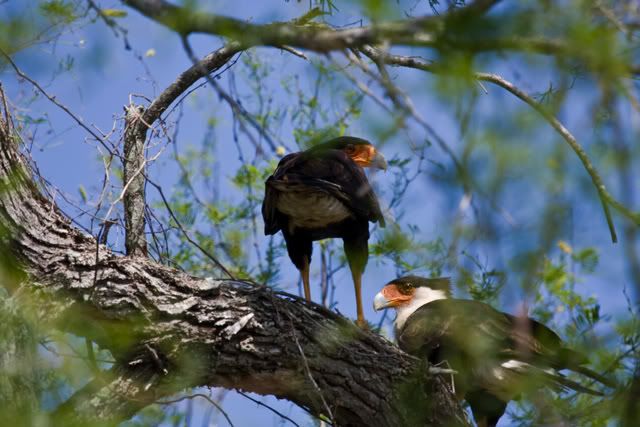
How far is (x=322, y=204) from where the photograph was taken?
4906mm

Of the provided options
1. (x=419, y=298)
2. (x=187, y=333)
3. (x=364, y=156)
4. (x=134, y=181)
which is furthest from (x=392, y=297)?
(x=187, y=333)

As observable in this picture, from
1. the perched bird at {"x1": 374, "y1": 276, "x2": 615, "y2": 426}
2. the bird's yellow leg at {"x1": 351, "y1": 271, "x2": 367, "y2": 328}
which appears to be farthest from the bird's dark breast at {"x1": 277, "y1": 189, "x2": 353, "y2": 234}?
the perched bird at {"x1": 374, "y1": 276, "x2": 615, "y2": 426}

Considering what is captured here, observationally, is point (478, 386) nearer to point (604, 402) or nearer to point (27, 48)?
point (604, 402)

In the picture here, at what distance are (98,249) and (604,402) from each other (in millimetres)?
2264

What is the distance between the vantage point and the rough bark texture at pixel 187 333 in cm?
381

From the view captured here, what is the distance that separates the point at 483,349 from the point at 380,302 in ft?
6.96

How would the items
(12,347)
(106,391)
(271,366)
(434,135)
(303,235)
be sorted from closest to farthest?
1. (434,135)
2. (12,347)
3. (106,391)
4. (271,366)
5. (303,235)

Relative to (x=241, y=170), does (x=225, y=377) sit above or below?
below

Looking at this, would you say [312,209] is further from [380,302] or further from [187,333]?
[187,333]

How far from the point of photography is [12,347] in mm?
3250

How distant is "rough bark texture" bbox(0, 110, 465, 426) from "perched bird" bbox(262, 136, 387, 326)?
82cm

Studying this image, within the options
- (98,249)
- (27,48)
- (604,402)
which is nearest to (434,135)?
(604,402)

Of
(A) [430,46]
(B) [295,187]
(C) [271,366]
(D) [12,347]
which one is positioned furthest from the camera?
(B) [295,187]

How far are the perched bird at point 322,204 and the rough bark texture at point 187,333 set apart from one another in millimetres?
821
